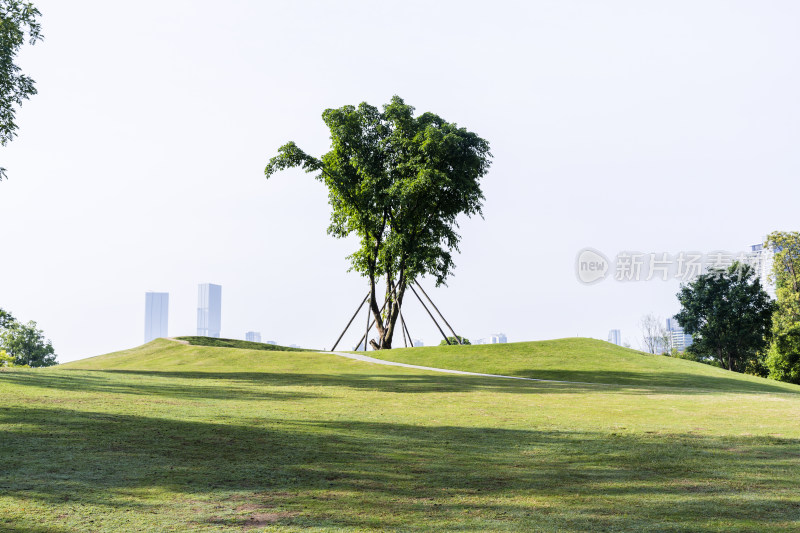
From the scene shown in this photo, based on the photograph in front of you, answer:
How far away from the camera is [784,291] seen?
170 feet

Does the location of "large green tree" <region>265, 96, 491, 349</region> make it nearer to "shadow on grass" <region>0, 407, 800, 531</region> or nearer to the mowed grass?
the mowed grass

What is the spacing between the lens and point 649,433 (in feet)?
34.7

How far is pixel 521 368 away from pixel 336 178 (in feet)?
53.6

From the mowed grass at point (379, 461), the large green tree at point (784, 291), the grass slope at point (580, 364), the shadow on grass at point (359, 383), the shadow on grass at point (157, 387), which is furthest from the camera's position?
the large green tree at point (784, 291)

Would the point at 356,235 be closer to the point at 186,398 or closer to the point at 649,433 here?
the point at 186,398

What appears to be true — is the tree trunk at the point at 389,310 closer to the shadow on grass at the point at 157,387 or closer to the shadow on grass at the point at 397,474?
the shadow on grass at the point at 157,387

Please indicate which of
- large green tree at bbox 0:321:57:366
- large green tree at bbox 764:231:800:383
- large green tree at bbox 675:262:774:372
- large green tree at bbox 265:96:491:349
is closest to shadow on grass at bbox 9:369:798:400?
large green tree at bbox 265:96:491:349

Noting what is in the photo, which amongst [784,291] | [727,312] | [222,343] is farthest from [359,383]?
[784,291]

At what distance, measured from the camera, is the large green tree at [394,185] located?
34.5 metres

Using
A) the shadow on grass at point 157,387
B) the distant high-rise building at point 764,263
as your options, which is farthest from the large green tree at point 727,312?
the shadow on grass at point 157,387

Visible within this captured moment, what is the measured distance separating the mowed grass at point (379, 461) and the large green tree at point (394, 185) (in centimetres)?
1983

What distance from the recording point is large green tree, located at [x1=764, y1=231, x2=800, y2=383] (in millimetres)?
44344

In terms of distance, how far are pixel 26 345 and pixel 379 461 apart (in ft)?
208

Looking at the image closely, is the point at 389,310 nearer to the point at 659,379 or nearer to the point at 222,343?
the point at 222,343
